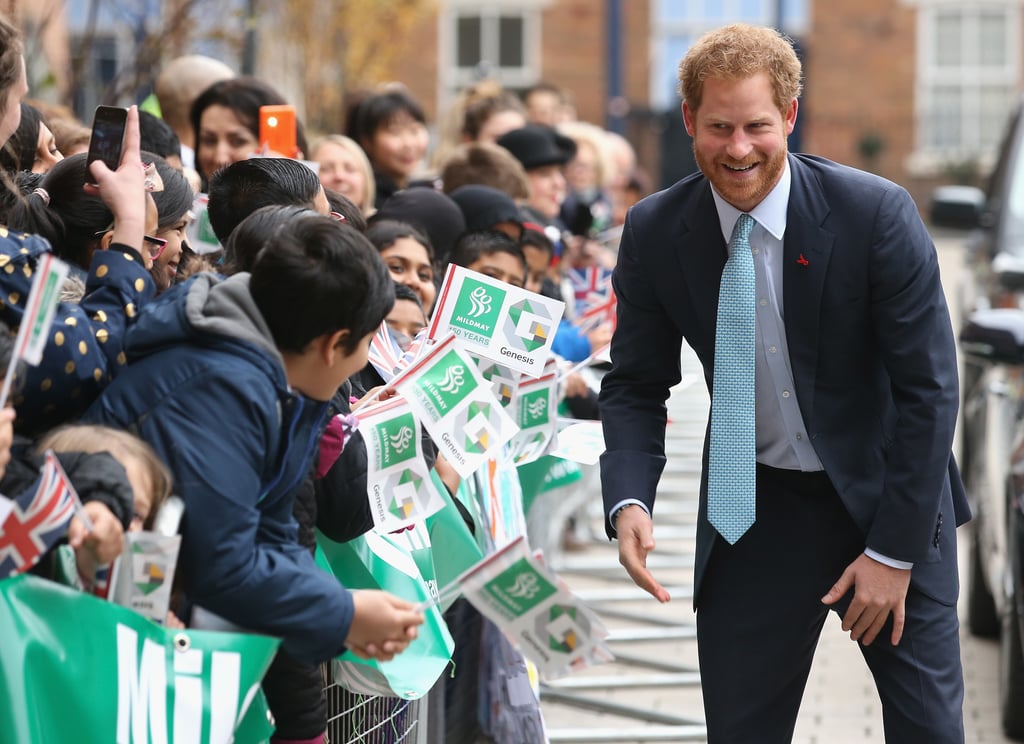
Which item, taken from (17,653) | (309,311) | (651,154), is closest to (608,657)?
(309,311)

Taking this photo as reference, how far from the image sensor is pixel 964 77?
33.2 m

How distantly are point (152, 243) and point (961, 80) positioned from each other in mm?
32025

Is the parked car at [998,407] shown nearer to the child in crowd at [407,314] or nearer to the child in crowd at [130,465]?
the child in crowd at [407,314]

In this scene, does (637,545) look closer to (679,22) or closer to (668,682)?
(668,682)

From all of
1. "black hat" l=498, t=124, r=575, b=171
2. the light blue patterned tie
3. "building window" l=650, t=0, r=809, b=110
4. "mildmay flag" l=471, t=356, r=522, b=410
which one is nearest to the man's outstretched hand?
the light blue patterned tie

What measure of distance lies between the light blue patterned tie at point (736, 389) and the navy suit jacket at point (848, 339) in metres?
0.07

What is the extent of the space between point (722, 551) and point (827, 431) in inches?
14.3

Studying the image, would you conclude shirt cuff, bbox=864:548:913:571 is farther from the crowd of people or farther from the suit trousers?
the crowd of people

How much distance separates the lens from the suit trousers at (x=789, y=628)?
3.34 metres

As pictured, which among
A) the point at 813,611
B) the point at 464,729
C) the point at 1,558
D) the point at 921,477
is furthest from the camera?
the point at 464,729

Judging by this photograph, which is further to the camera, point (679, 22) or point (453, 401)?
point (679, 22)

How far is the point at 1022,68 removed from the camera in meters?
32.8

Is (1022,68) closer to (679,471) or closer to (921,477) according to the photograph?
(679,471)

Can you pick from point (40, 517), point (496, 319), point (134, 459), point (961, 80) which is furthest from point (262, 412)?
point (961, 80)
